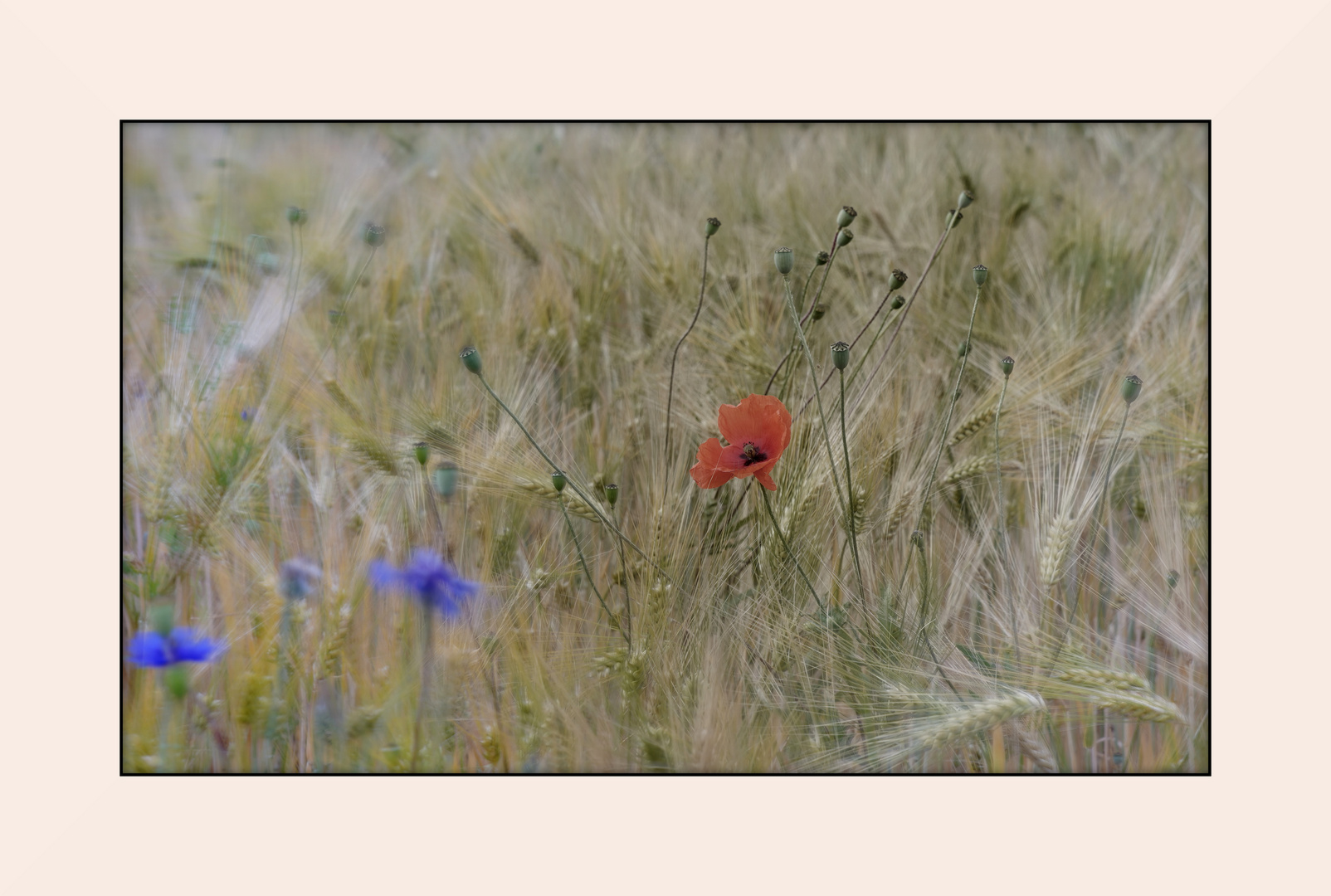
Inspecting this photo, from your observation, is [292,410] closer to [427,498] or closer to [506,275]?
[427,498]

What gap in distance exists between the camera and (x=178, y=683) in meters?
1.34

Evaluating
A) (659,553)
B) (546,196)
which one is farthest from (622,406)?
(546,196)

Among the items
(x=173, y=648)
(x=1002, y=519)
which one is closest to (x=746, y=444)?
(x=1002, y=519)

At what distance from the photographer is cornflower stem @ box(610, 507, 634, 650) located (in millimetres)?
1293

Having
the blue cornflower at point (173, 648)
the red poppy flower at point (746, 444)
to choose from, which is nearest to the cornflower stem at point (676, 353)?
the red poppy flower at point (746, 444)

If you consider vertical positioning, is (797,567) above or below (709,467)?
below

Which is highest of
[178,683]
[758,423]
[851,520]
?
[758,423]

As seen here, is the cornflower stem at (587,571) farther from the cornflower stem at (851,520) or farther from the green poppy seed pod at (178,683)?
the green poppy seed pod at (178,683)

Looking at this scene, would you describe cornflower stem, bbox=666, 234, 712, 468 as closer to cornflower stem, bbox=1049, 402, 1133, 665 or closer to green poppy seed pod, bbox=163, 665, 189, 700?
cornflower stem, bbox=1049, 402, 1133, 665

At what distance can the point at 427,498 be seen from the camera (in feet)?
4.42

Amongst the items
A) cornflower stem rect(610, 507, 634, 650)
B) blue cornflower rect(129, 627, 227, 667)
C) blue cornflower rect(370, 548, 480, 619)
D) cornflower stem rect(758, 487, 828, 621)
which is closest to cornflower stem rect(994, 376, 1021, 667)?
cornflower stem rect(758, 487, 828, 621)

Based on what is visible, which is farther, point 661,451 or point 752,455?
point 661,451

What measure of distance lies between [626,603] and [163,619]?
66 cm

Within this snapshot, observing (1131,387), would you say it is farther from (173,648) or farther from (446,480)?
(173,648)
